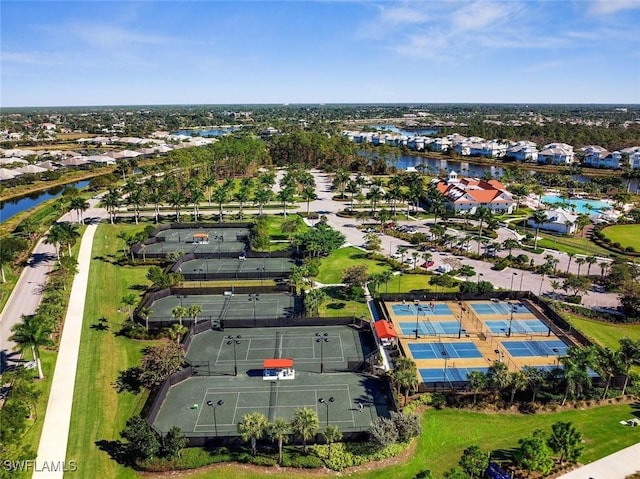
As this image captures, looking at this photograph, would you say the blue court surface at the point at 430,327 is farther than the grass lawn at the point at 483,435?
Yes

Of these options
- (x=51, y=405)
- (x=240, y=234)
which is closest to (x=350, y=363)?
(x=51, y=405)

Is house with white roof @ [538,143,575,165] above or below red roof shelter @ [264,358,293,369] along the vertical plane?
above

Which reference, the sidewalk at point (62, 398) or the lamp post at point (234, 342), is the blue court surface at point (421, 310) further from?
the sidewalk at point (62, 398)

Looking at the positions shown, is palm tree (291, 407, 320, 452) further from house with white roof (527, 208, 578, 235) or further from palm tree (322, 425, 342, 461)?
house with white roof (527, 208, 578, 235)

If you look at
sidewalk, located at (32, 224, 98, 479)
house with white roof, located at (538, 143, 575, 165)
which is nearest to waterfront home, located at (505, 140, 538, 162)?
house with white roof, located at (538, 143, 575, 165)

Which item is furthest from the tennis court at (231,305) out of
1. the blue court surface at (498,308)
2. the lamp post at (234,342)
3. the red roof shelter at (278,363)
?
the blue court surface at (498,308)
